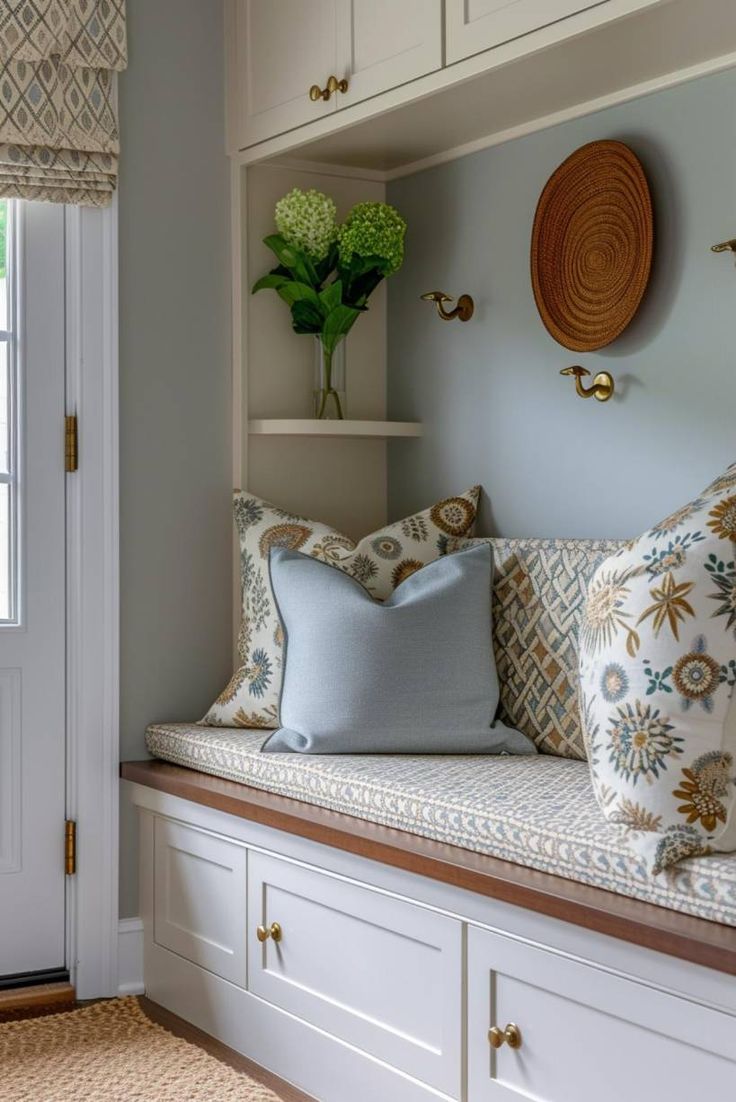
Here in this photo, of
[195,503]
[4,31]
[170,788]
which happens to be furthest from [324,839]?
[4,31]

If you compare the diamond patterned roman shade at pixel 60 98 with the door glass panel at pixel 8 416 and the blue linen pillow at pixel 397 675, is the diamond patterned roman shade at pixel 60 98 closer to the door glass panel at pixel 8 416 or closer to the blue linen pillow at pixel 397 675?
the door glass panel at pixel 8 416

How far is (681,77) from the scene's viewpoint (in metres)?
2.36

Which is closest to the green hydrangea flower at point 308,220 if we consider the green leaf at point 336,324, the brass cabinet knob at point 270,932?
the green leaf at point 336,324

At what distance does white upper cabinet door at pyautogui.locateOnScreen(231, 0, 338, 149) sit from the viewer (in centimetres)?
270

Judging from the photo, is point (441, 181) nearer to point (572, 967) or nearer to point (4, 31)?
point (4, 31)

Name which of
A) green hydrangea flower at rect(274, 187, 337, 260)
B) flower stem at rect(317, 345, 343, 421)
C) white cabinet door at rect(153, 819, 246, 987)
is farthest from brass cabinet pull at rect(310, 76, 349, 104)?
white cabinet door at rect(153, 819, 246, 987)

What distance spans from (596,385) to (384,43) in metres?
0.75

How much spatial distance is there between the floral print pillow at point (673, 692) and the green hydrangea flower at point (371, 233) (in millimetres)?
1245

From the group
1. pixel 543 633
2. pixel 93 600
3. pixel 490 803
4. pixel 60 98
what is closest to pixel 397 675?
pixel 543 633

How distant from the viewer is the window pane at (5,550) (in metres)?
2.82

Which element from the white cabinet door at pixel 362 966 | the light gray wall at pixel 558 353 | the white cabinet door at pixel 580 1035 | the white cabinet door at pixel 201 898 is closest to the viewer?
the white cabinet door at pixel 580 1035

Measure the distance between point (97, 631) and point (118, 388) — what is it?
0.52 metres

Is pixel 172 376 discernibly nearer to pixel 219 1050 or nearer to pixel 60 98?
pixel 60 98

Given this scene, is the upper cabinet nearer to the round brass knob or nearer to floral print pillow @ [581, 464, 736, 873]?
the round brass knob
